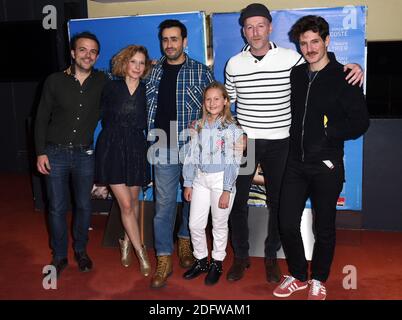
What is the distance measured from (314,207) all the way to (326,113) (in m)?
0.56

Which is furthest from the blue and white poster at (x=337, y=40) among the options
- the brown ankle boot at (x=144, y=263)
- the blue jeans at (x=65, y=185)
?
the blue jeans at (x=65, y=185)

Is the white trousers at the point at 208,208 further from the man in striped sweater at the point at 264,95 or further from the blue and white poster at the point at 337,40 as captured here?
the blue and white poster at the point at 337,40

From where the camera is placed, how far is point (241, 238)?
2.93 metres

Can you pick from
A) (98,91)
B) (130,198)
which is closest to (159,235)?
(130,198)

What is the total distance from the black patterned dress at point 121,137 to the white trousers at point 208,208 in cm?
41

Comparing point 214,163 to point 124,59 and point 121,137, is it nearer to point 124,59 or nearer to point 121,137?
point 121,137

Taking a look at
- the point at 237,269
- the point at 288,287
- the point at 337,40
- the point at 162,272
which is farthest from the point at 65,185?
the point at 337,40

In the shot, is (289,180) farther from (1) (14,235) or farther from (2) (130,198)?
(1) (14,235)

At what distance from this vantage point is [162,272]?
2.91m

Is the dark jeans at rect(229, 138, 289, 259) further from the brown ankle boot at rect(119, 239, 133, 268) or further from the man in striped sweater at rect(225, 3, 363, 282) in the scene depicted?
the brown ankle boot at rect(119, 239, 133, 268)

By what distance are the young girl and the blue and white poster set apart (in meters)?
0.97

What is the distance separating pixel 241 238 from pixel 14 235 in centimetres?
227

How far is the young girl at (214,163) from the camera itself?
267cm

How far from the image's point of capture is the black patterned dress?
110 inches
